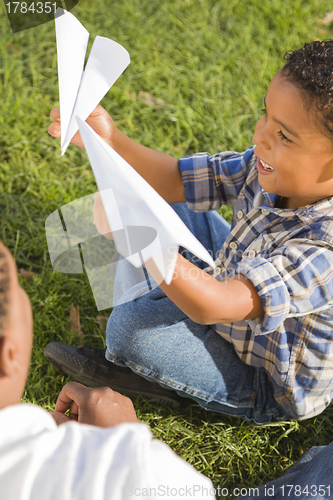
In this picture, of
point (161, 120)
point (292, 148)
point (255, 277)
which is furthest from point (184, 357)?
point (161, 120)

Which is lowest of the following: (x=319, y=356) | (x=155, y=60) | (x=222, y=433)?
(x=222, y=433)

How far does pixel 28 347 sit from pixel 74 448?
0.17 meters

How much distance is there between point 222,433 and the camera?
1.44m

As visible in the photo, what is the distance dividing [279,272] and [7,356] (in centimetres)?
60

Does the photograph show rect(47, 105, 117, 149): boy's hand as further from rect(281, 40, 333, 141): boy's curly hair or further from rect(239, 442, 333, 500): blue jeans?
rect(239, 442, 333, 500): blue jeans

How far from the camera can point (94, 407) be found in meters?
1.08

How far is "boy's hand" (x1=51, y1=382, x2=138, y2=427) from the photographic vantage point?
1063mm

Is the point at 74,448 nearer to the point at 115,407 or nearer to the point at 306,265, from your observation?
the point at 115,407

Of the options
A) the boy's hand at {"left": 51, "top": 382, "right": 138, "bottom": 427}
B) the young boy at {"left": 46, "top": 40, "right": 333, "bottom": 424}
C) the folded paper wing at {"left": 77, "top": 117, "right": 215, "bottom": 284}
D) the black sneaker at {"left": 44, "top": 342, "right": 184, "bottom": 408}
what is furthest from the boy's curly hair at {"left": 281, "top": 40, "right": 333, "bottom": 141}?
the black sneaker at {"left": 44, "top": 342, "right": 184, "bottom": 408}

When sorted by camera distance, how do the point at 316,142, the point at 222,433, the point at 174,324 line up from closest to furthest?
the point at 316,142
the point at 174,324
the point at 222,433

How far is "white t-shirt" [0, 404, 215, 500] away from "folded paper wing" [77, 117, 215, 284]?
11.0 inches

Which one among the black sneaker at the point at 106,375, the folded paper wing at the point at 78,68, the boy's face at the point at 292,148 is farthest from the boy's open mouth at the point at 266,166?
the black sneaker at the point at 106,375

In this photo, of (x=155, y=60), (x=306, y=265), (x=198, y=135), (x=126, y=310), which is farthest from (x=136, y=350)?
(x=155, y=60)

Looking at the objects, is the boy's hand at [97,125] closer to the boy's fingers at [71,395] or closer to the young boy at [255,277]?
the young boy at [255,277]
